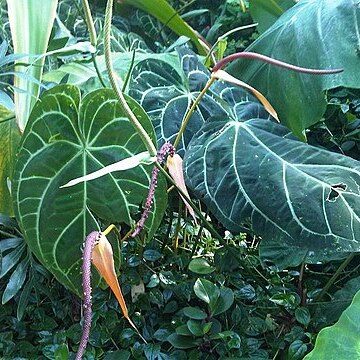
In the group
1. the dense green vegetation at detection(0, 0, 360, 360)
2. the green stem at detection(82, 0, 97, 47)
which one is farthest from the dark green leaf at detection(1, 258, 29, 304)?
the green stem at detection(82, 0, 97, 47)

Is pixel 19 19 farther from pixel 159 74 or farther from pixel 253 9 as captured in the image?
pixel 253 9

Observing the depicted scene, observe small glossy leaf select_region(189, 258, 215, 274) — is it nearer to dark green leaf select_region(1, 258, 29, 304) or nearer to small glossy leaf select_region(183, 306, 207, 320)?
small glossy leaf select_region(183, 306, 207, 320)

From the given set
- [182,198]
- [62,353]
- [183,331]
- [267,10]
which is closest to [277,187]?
[182,198]

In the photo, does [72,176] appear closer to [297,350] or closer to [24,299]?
[24,299]

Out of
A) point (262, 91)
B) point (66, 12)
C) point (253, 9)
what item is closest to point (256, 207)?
point (262, 91)

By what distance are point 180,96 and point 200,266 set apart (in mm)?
258

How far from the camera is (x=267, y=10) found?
1214mm

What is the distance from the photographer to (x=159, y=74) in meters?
0.87

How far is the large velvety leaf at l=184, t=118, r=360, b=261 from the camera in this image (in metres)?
0.60

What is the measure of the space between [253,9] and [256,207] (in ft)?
2.35

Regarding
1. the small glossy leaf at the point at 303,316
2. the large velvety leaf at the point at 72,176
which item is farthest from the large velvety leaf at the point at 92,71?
the small glossy leaf at the point at 303,316

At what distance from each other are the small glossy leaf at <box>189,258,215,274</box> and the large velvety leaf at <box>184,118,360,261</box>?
160 millimetres

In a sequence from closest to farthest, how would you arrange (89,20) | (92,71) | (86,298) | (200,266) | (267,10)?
(86,298) → (89,20) → (200,266) → (92,71) → (267,10)

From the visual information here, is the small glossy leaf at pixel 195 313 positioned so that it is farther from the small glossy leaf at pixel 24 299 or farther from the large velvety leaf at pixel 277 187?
the small glossy leaf at pixel 24 299
